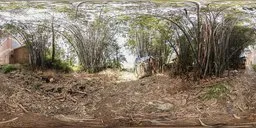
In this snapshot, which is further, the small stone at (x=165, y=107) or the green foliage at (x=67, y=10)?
the green foliage at (x=67, y=10)

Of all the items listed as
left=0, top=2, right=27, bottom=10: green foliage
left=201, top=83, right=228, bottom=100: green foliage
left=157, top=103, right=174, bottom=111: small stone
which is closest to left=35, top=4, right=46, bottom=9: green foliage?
left=0, top=2, right=27, bottom=10: green foliage

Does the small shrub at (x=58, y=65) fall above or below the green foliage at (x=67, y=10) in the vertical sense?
below

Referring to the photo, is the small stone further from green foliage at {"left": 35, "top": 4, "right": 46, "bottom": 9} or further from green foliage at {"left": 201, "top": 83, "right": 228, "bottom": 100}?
green foliage at {"left": 35, "top": 4, "right": 46, "bottom": 9}

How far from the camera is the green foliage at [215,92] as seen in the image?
4.24 m

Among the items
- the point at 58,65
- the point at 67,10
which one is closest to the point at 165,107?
the point at 58,65

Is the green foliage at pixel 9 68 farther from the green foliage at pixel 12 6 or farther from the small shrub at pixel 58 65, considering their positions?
the green foliage at pixel 12 6

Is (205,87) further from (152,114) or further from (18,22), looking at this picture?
(18,22)

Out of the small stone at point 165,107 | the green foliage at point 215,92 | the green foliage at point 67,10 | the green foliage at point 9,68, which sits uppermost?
the green foliage at point 67,10

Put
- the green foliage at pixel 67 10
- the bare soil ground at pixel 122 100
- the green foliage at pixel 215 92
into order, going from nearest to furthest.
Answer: the bare soil ground at pixel 122 100 < the green foliage at pixel 215 92 < the green foliage at pixel 67 10

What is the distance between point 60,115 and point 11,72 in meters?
0.60

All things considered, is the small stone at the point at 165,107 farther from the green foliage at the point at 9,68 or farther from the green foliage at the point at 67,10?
the green foliage at the point at 9,68

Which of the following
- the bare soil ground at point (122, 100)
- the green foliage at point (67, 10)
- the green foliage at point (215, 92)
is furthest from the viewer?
the green foliage at point (67, 10)

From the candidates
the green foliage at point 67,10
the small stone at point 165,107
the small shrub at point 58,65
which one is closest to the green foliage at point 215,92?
the small stone at point 165,107

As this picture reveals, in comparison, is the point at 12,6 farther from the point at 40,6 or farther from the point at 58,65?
the point at 58,65
